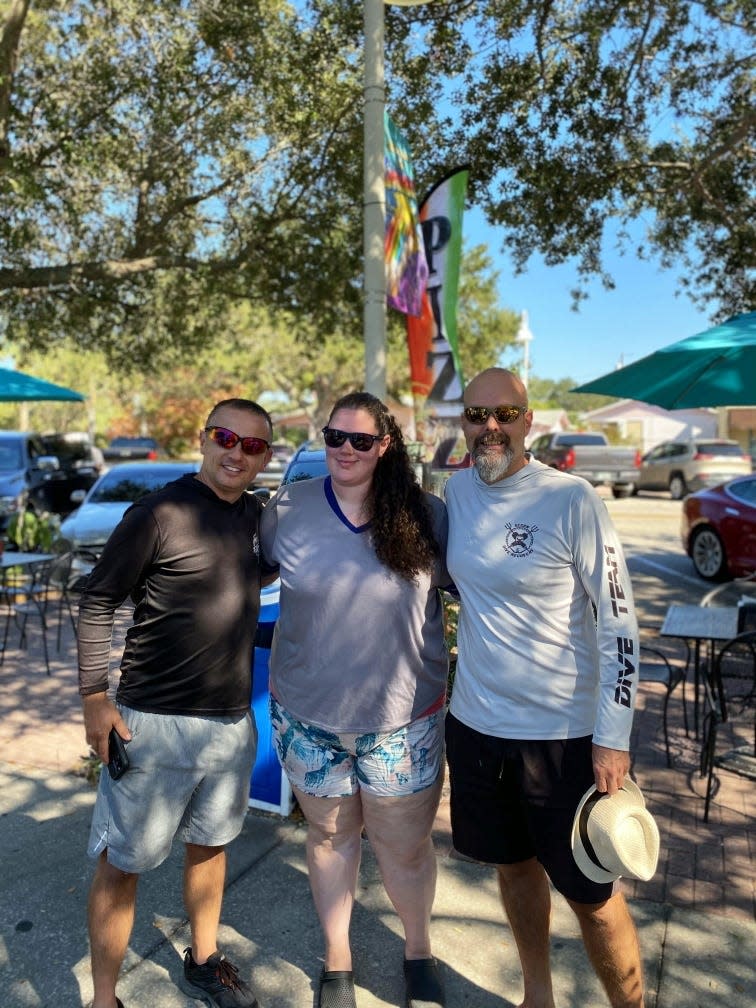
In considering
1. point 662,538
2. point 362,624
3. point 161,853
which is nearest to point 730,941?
point 362,624

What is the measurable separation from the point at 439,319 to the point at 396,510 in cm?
340

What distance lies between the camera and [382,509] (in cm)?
230

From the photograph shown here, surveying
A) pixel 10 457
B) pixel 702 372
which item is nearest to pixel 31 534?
pixel 10 457

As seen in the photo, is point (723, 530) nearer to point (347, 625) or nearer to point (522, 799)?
point (522, 799)

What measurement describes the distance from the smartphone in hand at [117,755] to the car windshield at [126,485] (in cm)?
720

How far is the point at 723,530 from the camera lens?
371 inches

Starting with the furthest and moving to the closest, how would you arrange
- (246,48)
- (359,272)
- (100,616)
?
(359,272) < (246,48) < (100,616)

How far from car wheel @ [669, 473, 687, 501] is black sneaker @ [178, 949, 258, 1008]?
21.2 metres

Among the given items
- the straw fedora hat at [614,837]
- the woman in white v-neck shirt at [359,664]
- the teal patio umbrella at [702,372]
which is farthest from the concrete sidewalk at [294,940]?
the teal patio umbrella at [702,372]

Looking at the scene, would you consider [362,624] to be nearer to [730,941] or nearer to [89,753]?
[730,941]

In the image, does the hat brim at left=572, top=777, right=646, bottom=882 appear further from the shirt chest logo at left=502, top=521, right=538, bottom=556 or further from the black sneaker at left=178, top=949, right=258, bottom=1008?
the black sneaker at left=178, top=949, right=258, bottom=1008

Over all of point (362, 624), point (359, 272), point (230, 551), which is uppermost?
point (359, 272)

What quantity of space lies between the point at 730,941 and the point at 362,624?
5.87 feet

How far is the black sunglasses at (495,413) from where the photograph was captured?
227 cm
